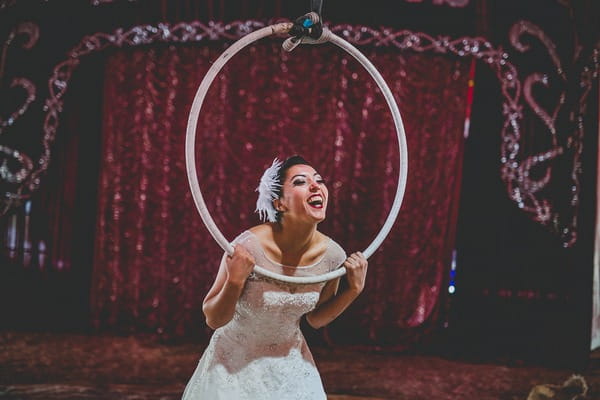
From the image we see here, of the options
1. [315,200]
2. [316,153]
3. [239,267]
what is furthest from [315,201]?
[316,153]

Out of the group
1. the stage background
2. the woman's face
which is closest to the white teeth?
the woman's face

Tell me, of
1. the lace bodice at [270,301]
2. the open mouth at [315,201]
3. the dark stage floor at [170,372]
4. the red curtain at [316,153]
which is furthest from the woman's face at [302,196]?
the red curtain at [316,153]

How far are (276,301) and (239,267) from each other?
21 centimetres

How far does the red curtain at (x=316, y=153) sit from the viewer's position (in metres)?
4.79

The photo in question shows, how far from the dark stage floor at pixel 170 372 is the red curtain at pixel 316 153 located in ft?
1.11

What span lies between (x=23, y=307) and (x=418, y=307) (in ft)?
10.6

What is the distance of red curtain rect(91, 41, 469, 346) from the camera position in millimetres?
4785

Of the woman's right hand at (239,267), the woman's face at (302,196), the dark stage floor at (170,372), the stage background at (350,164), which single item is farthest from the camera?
the stage background at (350,164)

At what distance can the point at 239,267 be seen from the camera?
1881 mm

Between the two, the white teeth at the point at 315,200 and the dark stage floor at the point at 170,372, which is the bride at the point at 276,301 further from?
the dark stage floor at the point at 170,372

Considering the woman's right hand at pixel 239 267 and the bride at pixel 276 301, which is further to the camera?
the bride at pixel 276 301

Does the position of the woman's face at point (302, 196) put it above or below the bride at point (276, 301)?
above

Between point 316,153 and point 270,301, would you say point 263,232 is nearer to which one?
point 270,301

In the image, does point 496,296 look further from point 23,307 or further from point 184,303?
point 23,307
